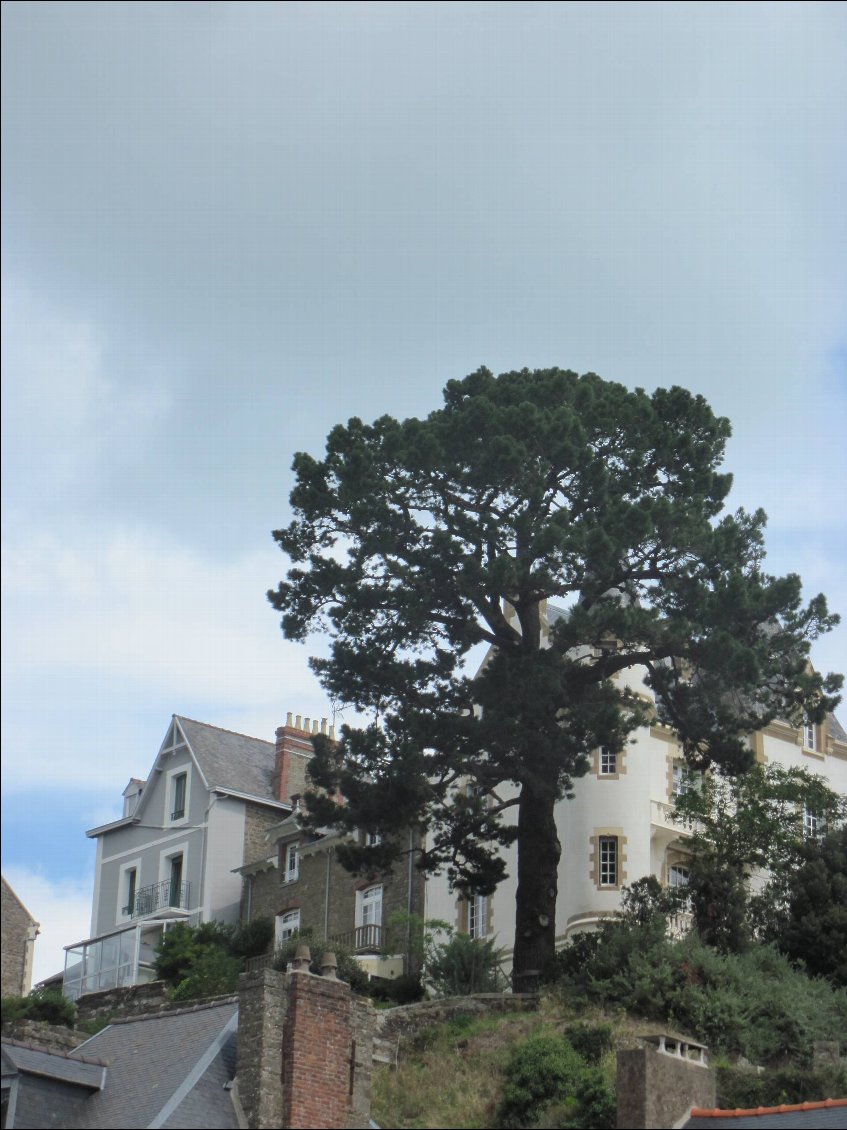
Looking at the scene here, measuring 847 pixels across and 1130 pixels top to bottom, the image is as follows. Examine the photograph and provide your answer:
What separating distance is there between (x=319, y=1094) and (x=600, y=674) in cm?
1488

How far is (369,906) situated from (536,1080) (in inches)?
683

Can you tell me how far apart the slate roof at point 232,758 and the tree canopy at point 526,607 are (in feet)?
53.7

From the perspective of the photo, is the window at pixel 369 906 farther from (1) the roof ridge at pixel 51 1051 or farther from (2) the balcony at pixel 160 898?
(1) the roof ridge at pixel 51 1051

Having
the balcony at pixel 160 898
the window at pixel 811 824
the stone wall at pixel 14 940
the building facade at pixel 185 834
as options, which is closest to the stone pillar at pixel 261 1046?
the stone wall at pixel 14 940

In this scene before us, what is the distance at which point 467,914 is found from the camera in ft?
139

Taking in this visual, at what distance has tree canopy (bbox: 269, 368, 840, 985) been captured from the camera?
3375 cm

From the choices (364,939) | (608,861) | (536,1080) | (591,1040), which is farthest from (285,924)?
(536,1080)

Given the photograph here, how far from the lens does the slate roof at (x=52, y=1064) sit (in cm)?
2145

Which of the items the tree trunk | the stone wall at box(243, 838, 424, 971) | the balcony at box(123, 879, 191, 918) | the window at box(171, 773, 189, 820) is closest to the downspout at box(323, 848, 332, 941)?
the stone wall at box(243, 838, 424, 971)

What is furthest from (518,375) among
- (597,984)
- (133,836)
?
(133,836)

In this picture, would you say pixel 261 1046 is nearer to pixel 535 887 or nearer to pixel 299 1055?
pixel 299 1055

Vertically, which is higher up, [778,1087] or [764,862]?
[764,862]

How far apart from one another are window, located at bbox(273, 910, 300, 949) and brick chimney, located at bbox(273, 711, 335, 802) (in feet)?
17.4

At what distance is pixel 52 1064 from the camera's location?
2222 cm
